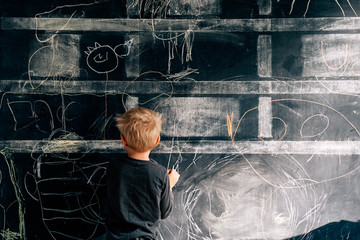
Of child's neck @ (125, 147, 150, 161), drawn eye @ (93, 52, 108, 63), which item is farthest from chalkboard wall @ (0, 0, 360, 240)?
child's neck @ (125, 147, 150, 161)

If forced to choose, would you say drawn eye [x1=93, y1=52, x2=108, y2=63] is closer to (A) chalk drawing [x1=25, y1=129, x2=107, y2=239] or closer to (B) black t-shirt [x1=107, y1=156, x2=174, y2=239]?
(A) chalk drawing [x1=25, y1=129, x2=107, y2=239]

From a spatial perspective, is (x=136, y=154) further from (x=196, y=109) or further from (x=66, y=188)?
(x=66, y=188)

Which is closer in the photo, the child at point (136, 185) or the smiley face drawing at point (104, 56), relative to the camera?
the child at point (136, 185)

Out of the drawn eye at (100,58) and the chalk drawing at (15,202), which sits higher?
the drawn eye at (100,58)

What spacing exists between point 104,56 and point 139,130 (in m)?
0.80

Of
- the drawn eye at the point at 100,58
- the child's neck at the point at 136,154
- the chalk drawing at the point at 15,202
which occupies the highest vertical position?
the drawn eye at the point at 100,58

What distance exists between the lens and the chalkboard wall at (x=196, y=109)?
1923 millimetres

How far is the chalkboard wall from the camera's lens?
1.92 metres

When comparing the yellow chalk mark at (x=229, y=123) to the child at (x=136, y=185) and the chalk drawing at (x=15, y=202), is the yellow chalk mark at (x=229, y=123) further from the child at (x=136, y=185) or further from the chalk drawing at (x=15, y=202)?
the chalk drawing at (x=15, y=202)

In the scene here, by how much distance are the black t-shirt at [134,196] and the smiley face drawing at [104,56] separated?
31.2 inches

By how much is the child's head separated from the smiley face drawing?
2.05 feet

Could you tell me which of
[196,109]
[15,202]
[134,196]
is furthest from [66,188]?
[196,109]

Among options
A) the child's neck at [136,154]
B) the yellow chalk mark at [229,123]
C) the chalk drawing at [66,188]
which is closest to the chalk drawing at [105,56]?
the chalk drawing at [66,188]

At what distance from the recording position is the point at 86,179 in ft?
6.48
